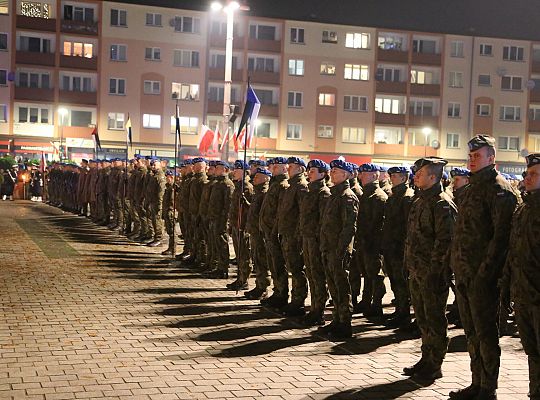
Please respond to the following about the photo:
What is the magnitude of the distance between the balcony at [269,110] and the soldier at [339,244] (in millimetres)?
50106

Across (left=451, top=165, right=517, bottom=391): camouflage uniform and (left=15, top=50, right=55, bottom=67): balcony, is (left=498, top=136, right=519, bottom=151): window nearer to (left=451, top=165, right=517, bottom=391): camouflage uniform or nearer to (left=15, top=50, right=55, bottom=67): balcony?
(left=15, top=50, right=55, bottom=67): balcony

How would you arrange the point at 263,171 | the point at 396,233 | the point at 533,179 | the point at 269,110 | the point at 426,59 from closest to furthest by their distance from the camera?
1. the point at 533,179
2. the point at 396,233
3. the point at 263,171
4. the point at 269,110
5. the point at 426,59

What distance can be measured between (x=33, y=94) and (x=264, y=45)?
1865cm

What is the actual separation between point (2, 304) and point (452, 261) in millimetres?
7403

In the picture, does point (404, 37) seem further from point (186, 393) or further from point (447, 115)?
point (186, 393)

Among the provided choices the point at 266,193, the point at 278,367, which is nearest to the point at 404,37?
the point at 266,193

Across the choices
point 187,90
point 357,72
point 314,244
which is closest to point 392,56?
point 357,72

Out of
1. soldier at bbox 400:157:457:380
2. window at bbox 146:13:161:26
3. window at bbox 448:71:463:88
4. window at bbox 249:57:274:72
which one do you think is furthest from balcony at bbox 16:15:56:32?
soldier at bbox 400:157:457:380

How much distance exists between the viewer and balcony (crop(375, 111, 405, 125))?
63.2m

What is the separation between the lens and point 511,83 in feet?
214

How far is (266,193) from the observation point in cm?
1298

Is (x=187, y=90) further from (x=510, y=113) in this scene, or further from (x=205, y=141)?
(x=205, y=141)

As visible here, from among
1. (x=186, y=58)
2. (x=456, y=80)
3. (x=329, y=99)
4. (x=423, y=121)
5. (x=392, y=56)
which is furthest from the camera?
(x=456, y=80)

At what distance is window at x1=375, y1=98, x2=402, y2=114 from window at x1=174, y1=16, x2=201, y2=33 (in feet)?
53.8
